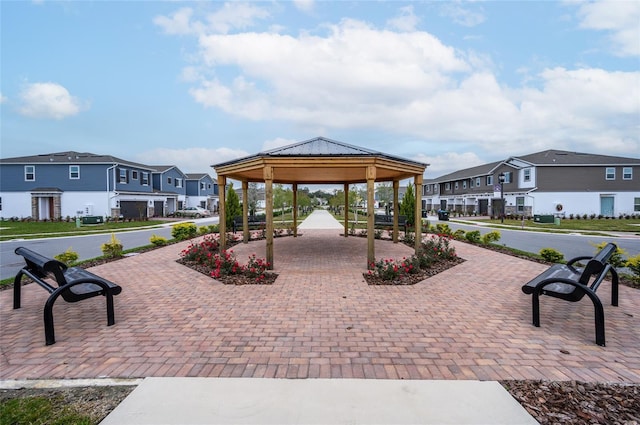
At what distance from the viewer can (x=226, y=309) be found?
4.97m

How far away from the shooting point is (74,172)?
29.5 meters

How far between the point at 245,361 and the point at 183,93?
16424mm

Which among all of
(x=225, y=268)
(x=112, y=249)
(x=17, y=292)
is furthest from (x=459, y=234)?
(x=17, y=292)

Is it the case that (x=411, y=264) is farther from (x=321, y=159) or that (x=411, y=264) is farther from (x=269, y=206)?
(x=269, y=206)

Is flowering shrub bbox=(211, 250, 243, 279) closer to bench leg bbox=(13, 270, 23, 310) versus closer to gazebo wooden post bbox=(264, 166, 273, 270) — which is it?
gazebo wooden post bbox=(264, 166, 273, 270)

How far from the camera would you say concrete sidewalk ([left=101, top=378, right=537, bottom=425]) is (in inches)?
94.1

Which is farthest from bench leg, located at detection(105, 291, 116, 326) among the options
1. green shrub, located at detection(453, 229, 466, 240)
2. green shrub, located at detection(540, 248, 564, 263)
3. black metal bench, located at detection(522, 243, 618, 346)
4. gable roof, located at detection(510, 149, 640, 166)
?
gable roof, located at detection(510, 149, 640, 166)

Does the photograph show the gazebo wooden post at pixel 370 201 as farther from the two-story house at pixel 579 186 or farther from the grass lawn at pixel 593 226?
the two-story house at pixel 579 186

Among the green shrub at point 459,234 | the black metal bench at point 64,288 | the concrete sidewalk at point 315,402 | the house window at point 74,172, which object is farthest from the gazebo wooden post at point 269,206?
the house window at point 74,172

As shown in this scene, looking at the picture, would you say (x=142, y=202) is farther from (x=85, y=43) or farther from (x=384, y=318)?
(x=384, y=318)

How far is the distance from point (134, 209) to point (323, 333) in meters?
34.0

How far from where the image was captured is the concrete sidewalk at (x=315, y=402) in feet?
7.84

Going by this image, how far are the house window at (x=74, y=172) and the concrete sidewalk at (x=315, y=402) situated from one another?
34.7 m

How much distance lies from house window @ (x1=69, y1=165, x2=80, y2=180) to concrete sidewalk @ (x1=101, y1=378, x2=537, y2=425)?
34.7 m
